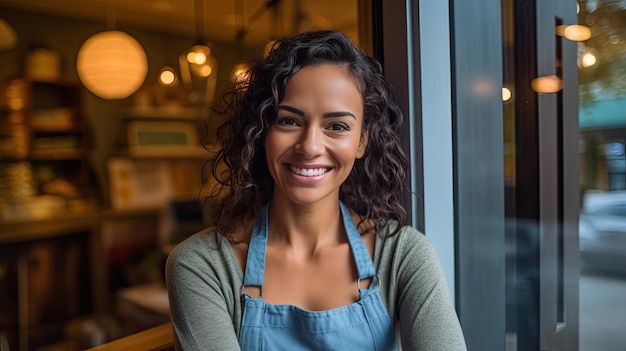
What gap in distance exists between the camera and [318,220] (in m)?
1.11

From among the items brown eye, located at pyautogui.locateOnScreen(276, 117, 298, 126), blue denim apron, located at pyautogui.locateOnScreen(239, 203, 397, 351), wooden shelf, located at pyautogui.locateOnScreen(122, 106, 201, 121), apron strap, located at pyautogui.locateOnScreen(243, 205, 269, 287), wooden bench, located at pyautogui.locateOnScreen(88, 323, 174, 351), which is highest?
wooden shelf, located at pyautogui.locateOnScreen(122, 106, 201, 121)

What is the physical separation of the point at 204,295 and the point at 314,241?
0.88 ft

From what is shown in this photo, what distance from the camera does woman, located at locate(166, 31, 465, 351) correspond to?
978mm

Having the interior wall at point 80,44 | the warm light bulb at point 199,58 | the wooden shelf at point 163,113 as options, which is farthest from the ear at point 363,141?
the wooden shelf at point 163,113

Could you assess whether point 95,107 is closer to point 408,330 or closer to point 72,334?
point 72,334

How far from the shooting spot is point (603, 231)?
93cm

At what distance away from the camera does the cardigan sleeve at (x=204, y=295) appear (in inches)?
38.6

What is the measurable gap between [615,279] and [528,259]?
0.21 m

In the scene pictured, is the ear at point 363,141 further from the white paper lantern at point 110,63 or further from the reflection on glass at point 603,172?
the white paper lantern at point 110,63

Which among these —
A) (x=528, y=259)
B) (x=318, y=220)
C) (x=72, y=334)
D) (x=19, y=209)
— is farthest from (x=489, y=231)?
(x=19, y=209)

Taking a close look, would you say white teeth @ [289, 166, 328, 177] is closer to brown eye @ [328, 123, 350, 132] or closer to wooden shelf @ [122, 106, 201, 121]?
brown eye @ [328, 123, 350, 132]

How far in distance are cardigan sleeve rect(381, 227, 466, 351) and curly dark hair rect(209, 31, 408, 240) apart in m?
0.06

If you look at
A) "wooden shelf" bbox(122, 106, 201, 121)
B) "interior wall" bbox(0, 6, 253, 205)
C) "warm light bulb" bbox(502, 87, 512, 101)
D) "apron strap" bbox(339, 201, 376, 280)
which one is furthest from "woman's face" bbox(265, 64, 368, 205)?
"wooden shelf" bbox(122, 106, 201, 121)

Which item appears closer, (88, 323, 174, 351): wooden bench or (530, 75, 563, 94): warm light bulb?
(530, 75, 563, 94): warm light bulb
